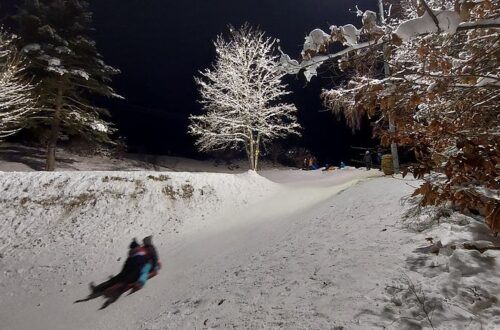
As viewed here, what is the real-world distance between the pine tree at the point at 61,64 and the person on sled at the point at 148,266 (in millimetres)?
12068

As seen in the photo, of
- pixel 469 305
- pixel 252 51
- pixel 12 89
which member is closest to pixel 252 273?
pixel 469 305

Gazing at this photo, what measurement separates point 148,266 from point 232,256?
2318 mm

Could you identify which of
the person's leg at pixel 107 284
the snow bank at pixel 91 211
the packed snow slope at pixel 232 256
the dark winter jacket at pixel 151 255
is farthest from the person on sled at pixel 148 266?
the snow bank at pixel 91 211

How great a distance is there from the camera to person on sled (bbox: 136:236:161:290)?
25.3 feet

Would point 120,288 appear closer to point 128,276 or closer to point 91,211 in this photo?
point 128,276

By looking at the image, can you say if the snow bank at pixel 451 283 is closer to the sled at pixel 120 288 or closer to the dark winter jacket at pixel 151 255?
the sled at pixel 120 288

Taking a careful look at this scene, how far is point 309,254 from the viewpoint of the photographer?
5.82 meters

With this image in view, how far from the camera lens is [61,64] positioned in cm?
1844

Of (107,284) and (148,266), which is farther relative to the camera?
(148,266)

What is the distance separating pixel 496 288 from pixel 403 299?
35.2 inches

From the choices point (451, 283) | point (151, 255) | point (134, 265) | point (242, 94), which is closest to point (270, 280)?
point (451, 283)

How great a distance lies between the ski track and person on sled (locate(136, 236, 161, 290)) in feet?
0.80

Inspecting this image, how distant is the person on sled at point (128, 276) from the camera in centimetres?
774

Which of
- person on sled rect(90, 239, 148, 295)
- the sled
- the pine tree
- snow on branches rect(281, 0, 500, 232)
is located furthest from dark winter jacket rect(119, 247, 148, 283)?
the pine tree
